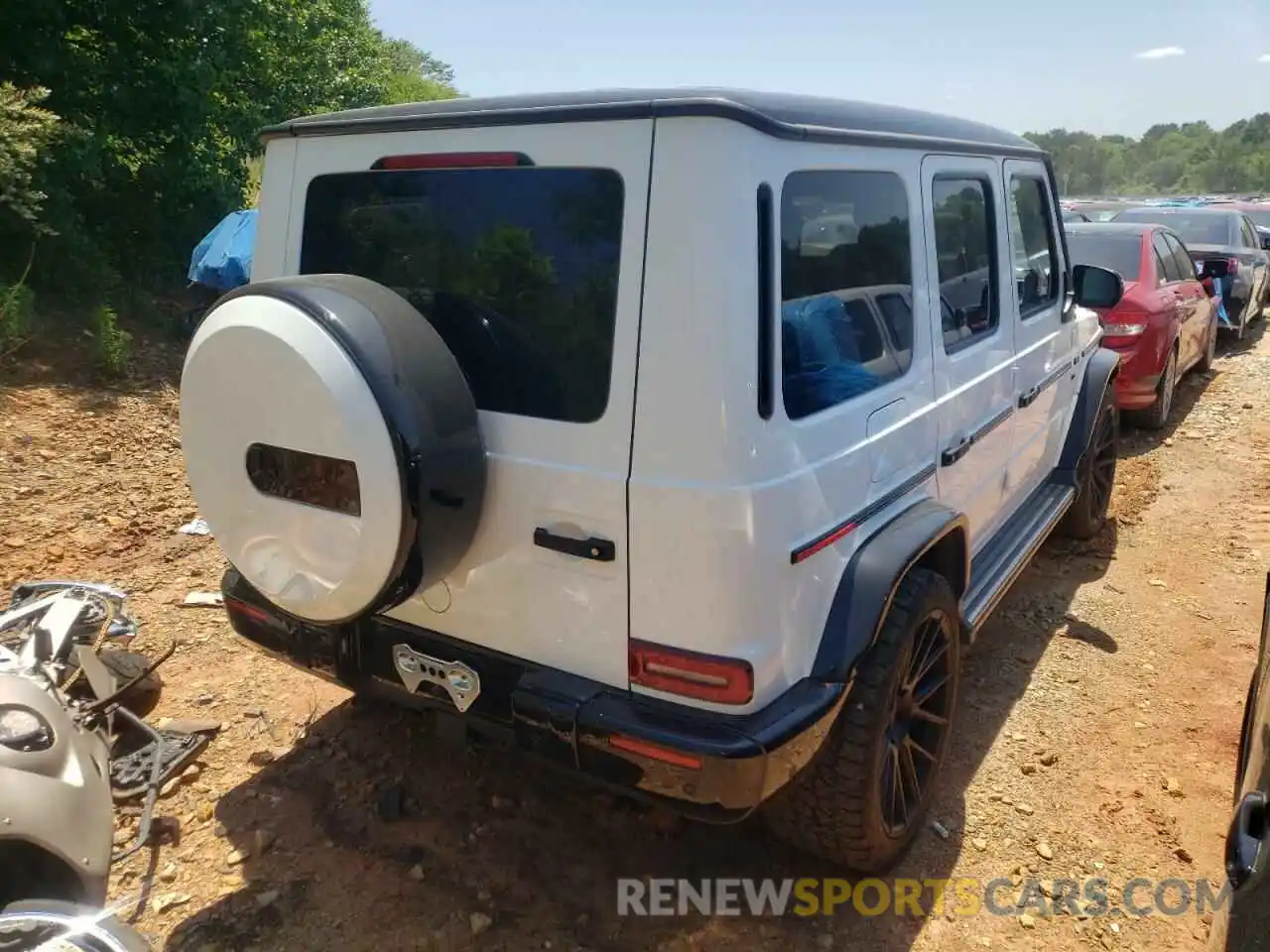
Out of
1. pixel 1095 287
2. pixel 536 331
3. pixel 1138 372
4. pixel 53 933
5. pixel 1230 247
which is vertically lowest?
pixel 53 933

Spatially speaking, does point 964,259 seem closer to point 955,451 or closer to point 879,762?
point 955,451

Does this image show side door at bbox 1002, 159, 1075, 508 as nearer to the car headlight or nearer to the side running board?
the side running board

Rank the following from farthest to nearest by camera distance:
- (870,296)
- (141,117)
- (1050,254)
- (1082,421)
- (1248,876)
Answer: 1. (141,117)
2. (1082,421)
3. (1050,254)
4. (870,296)
5. (1248,876)

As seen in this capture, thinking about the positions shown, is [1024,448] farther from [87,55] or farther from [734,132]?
[87,55]

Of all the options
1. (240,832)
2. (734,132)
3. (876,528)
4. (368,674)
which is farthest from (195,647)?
(734,132)

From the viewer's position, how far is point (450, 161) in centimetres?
225

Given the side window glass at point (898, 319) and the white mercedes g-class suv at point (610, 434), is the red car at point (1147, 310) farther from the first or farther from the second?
the white mercedes g-class suv at point (610, 434)

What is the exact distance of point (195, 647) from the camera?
383 centimetres

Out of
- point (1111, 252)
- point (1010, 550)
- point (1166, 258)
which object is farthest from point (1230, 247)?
point (1010, 550)

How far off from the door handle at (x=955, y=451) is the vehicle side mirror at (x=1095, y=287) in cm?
187

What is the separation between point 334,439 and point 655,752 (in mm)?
967

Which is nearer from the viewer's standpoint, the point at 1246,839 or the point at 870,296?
the point at 1246,839

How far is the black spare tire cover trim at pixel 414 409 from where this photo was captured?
6.52 feet

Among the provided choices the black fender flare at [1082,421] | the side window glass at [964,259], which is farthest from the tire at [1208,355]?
the side window glass at [964,259]
